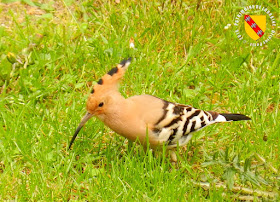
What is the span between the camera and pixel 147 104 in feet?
10.1

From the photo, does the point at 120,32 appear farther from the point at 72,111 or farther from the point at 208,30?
the point at 72,111

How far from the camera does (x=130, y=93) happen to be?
3.81 metres

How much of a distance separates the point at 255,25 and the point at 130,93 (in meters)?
1.33

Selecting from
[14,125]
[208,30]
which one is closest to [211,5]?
[208,30]

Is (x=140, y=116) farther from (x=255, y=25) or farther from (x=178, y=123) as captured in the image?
(x=255, y=25)

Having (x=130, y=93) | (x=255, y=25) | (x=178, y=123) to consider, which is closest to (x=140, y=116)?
(x=178, y=123)

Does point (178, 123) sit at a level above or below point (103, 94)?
below

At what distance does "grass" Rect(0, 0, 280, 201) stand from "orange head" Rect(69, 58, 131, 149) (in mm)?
311

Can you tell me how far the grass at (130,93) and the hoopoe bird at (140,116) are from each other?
13 centimetres

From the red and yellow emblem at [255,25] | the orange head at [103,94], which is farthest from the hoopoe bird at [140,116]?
the red and yellow emblem at [255,25]

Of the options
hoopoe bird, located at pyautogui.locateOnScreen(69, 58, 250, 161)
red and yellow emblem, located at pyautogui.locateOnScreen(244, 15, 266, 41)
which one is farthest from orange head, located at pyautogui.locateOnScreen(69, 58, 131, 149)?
red and yellow emblem, located at pyautogui.locateOnScreen(244, 15, 266, 41)

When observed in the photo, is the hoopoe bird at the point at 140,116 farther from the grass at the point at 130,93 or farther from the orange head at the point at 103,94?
the grass at the point at 130,93

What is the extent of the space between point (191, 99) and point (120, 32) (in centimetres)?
95

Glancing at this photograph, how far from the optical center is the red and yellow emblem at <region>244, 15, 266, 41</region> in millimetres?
4258
